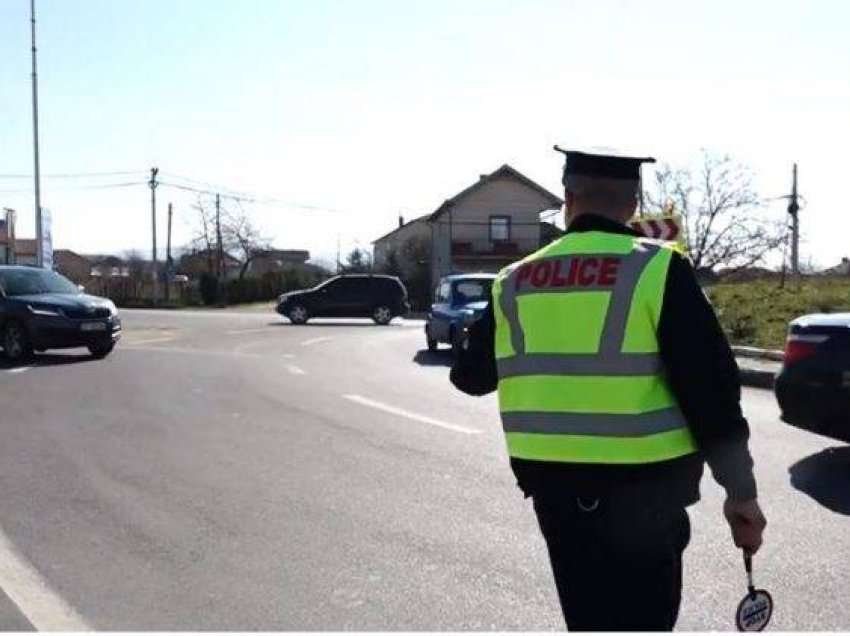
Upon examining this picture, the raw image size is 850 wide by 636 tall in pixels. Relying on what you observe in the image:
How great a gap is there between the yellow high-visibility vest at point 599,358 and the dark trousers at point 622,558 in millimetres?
130

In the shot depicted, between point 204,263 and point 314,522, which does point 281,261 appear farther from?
point 314,522

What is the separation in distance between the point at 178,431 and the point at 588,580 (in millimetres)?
7562

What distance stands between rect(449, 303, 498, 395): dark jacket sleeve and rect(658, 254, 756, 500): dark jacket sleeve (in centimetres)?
58

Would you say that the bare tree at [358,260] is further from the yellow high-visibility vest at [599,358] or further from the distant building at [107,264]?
the yellow high-visibility vest at [599,358]

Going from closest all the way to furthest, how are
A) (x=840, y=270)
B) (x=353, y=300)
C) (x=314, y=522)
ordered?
(x=314, y=522)
(x=353, y=300)
(x=840, y=270)

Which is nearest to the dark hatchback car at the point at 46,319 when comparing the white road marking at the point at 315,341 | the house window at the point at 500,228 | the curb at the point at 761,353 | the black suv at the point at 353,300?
the white road marking at the point at 315,341

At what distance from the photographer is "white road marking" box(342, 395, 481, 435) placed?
388 inches

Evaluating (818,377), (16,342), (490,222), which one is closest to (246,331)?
(16,342)

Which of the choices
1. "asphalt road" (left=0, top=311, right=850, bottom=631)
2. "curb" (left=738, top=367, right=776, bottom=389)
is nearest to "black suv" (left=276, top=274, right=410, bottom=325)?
"curb" (left=738, top=367, right=776, bottom=389)

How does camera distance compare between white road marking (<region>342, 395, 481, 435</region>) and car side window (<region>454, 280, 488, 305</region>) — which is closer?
white road marking (<region>342, 395, 481, 435</region>)

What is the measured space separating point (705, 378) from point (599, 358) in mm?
270

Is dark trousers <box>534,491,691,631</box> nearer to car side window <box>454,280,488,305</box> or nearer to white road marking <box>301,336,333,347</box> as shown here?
car side window <box>454,280,488,305</box>

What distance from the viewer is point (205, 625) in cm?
434

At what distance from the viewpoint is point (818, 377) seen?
7426 millimetres
